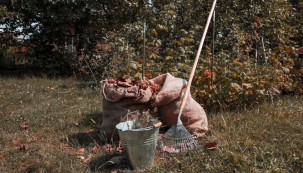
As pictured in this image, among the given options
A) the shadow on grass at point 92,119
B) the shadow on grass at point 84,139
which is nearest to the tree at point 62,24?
the shadow on grass at point 92,119

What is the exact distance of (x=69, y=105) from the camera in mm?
4844

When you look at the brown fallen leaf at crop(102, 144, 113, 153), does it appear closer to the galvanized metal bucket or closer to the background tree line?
the galvanized metal bucket

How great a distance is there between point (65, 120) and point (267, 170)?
2857 mm

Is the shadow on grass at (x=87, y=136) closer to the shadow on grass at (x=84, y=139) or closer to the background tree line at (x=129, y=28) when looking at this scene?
the shadow on grass at (x=84, y=139)

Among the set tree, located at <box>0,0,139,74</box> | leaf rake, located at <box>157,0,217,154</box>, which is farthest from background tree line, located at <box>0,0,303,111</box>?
leaf rake, located at <box>157,0,217,154</box>

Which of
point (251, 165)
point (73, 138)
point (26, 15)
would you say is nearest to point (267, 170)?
point (251, 165)

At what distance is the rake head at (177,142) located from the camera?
271 centimetres

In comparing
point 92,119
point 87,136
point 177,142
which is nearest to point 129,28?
point 92,119

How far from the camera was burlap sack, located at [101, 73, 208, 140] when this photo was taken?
2979mm

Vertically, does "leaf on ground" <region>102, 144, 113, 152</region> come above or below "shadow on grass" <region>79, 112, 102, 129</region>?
below

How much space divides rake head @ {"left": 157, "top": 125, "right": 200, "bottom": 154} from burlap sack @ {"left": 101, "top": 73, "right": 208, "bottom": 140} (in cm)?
38

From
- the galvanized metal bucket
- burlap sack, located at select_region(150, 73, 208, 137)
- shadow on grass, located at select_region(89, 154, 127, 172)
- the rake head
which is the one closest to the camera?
the galvanized metal bucket

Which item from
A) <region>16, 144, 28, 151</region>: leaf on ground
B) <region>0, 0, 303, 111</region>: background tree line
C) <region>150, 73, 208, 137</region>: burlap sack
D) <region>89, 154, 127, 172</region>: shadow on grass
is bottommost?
<region>89, 154, 127, 172</region>: shadow on grass

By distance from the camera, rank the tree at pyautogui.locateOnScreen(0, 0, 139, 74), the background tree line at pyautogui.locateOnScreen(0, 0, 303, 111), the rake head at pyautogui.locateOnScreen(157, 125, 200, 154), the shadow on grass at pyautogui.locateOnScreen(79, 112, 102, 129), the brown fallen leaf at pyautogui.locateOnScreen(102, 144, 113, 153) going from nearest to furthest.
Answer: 1. the rake head at pyautogui.locateOnScreen(157, 125, 200, 154)
2. the brown fallen leaf at pyautogui.locateOnScreen(102, 144, 113, 153)
3. the shadow on grass at pyautogui.locateOnScreen(79, 112, 102, 129)
4. the background tree line at pyautogui.locateOnScreen(0, 0, 303, 111)
5. the tree at pyautogui.locateOnScreen(0, 0, 139, 74)
